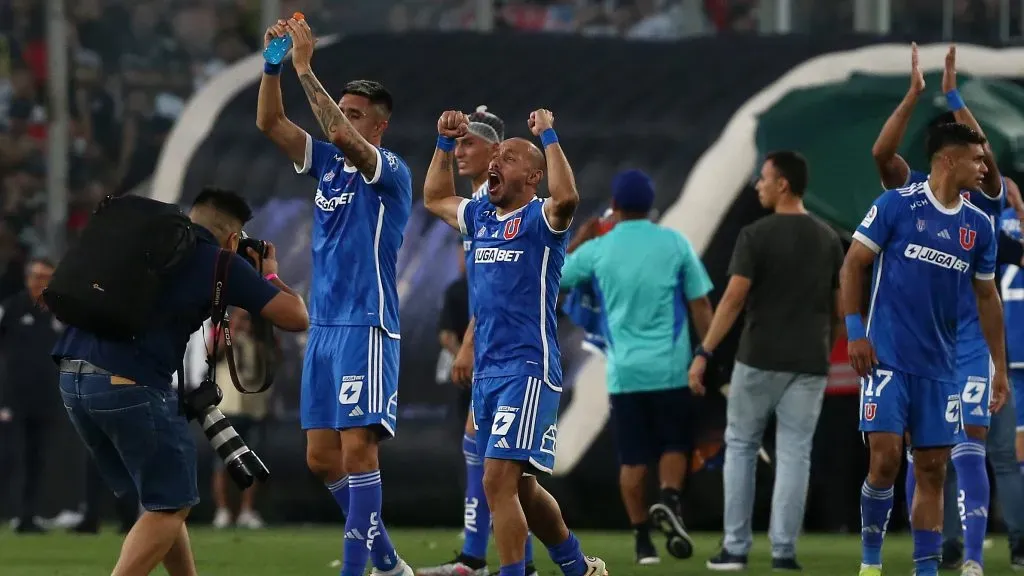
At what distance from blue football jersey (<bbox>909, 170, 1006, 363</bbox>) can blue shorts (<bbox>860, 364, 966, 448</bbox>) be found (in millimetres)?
774

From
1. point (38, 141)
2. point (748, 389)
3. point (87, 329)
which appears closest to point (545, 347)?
point (87, 329)

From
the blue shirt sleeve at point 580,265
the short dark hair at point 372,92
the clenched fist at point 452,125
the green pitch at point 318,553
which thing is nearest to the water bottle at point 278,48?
the short dark hair at point 372,92

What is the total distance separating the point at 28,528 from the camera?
15.7 m

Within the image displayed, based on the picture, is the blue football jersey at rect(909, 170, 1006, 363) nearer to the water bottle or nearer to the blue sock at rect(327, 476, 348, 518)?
the blue sock at rect(327, 476, 348, 518)

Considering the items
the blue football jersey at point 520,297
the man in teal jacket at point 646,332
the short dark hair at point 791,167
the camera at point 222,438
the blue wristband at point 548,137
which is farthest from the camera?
the man in teal jacket at point 646,332

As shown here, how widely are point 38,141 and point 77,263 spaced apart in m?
11.0

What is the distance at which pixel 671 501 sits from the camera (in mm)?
11711

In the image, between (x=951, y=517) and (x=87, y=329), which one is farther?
(x=951, y=517)

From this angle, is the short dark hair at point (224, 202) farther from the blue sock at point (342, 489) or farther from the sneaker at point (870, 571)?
the sneaker at point (870, 571)

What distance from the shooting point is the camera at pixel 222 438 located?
7758 mm

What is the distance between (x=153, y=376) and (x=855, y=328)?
10.7ft

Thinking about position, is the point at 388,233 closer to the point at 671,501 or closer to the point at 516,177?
the point at 516,177

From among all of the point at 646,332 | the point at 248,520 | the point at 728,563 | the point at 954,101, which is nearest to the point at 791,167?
the point at 646,332

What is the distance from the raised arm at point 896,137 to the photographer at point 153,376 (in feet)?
10.3
